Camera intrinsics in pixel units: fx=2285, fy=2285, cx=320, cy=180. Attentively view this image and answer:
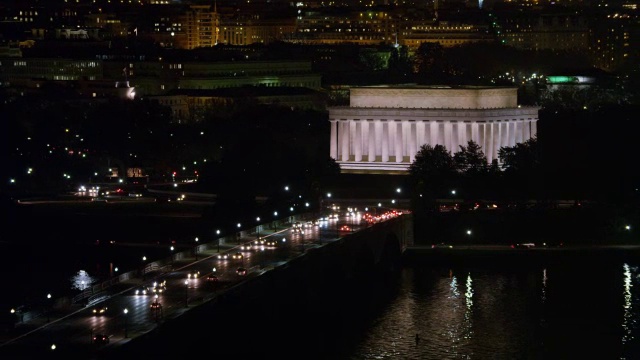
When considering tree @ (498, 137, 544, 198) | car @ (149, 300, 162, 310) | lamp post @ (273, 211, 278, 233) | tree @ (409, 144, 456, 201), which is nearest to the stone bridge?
car @ (149, 300, 162, 310)

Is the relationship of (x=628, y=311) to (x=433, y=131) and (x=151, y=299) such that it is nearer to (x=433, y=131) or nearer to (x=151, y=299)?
(x=151, y=299)

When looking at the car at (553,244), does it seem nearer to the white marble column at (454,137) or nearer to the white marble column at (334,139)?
the white marble column at (454,137)

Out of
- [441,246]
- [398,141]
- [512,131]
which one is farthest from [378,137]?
[441,246]

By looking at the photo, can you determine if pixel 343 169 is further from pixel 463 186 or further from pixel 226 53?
pixel 226 53

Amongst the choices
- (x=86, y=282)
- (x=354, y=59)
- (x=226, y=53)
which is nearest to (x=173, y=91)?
(x=226, y=53)

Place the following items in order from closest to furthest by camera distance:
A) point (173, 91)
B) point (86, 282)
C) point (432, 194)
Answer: point (86, 282) < point (432, 194) < point (173, 91)

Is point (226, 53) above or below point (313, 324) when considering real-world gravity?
above

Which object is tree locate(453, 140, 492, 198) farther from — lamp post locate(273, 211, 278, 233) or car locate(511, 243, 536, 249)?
lamp post locate(273, 211, 278, 233)
